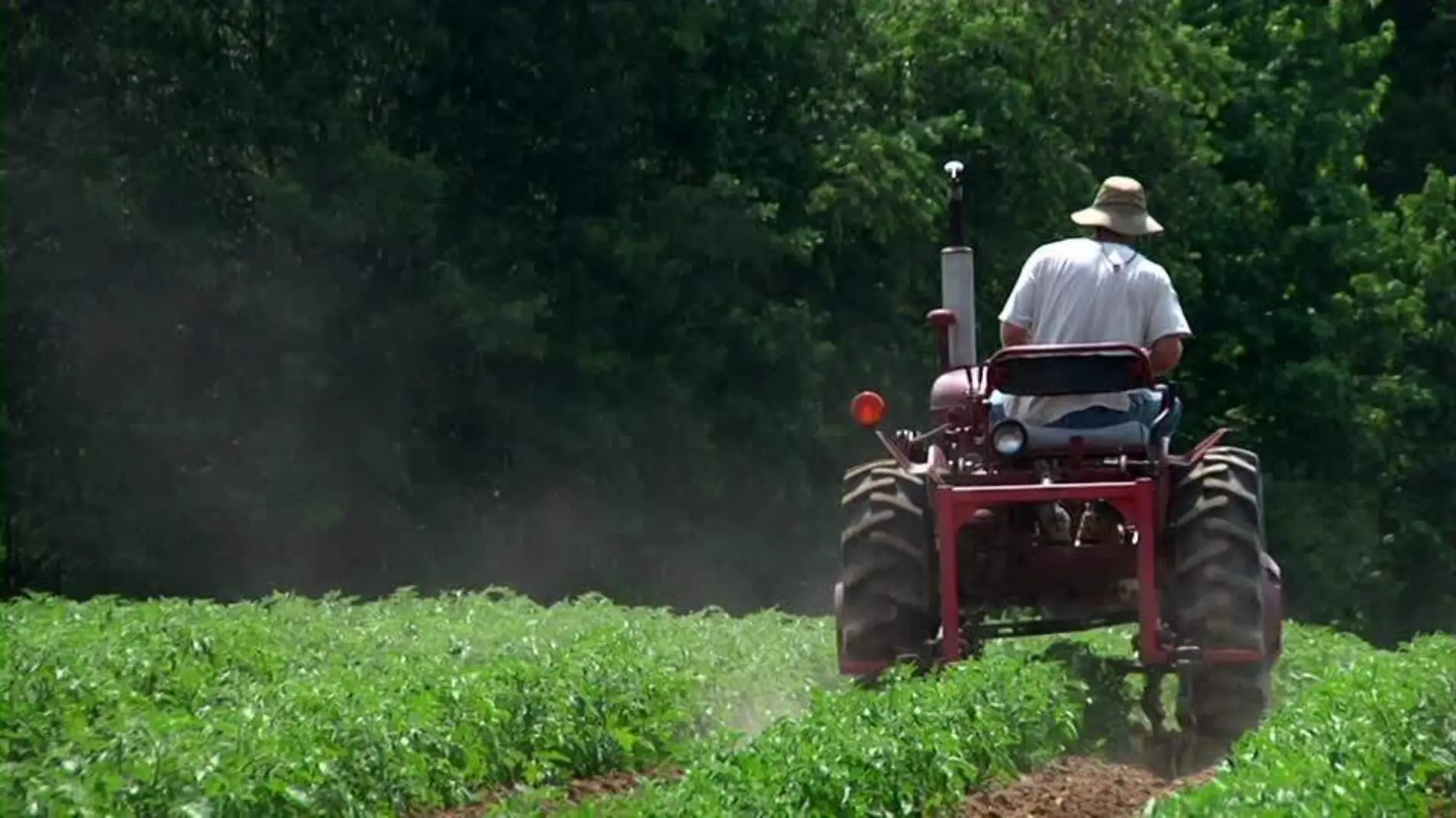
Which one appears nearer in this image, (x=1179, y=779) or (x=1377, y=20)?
(x=1179, y=779)

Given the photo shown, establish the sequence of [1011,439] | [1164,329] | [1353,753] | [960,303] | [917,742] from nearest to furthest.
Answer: [1353,753], [917,742], [1011,439], [1164,329], [960,303]

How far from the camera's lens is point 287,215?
88.4ft

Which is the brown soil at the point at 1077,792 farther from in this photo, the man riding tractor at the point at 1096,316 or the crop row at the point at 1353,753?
the man riding tractor at the point at 1096,316

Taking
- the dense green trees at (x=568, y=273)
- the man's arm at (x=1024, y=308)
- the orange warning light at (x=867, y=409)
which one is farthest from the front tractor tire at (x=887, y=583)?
the dense green trees at (x=568, y=273)

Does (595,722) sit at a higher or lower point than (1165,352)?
lower

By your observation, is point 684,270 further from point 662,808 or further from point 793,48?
point 662,808

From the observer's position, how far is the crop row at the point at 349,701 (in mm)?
8695

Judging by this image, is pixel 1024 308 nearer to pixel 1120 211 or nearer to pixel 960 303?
pixel 1120 211

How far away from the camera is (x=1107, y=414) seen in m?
11.9

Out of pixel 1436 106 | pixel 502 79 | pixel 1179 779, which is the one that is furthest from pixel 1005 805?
pixel 1436 106

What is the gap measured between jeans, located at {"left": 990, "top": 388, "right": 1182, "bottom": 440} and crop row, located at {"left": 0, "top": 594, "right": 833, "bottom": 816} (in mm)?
1909

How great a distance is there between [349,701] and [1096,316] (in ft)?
12.2

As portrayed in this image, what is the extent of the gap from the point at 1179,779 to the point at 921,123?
19362 millimetres

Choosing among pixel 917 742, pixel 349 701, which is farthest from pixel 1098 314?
pixel 349 701
